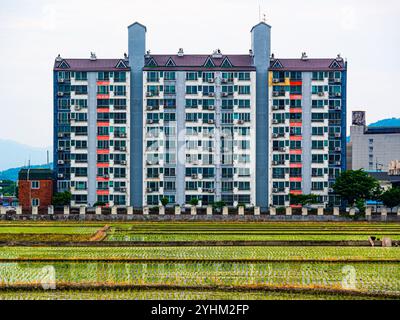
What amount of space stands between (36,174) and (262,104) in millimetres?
33239

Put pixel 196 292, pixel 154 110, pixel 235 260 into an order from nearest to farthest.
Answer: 1. pixel 196 292
2. pixel 235 260
3. pixel 154 110

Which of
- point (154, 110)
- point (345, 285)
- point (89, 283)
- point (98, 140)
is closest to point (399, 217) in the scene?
point (154, 110)

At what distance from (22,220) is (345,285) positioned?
5451 cm

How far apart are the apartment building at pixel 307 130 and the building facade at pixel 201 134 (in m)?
0.14

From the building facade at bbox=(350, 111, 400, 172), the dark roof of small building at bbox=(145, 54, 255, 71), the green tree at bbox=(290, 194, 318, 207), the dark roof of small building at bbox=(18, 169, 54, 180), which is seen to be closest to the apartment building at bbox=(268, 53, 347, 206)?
the green tree at bbox=(290, 194, 318, 207)

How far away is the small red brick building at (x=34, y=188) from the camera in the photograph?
89750 millimetres

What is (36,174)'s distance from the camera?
90.6 metres

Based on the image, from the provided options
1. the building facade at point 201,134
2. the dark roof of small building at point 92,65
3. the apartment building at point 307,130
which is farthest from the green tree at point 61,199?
the apartment building at point 307,130

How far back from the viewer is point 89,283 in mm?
31141

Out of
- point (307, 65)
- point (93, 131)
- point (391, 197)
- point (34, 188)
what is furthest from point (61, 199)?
point (391, 197)

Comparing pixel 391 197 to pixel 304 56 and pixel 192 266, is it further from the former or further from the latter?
pixel 192 266

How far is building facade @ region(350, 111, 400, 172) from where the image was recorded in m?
149

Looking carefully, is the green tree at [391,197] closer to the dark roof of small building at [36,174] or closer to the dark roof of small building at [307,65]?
the dark roof of small building at [307,65]

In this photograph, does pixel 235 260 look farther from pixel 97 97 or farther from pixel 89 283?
pixel 97 97
